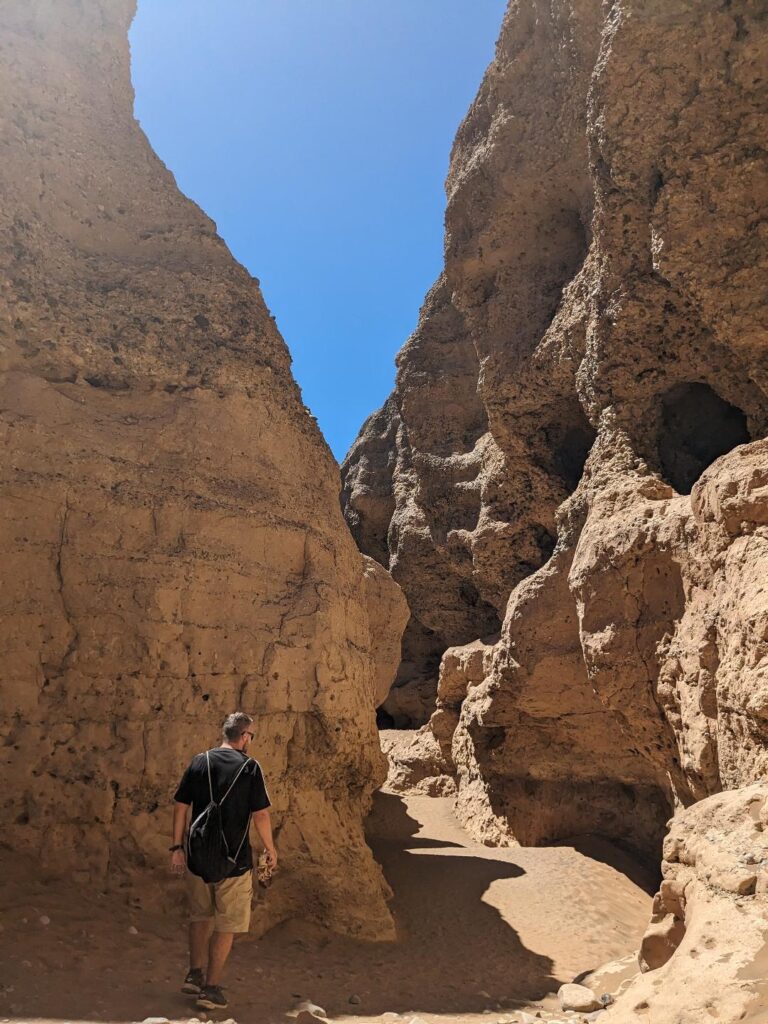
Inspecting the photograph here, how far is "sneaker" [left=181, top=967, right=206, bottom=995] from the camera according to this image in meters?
4.31

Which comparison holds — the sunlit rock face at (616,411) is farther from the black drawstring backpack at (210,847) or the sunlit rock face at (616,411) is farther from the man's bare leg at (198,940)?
the man's bare leg at (198,940)

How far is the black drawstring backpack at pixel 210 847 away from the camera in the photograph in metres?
4.21

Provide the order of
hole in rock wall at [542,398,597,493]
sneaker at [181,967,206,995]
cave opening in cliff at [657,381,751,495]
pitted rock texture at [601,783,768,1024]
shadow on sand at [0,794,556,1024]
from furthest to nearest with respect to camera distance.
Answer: hole in rock wall at [542,398,597,493], cave opening in cliff at [657,381,751,495], shadow on sand at [0,794,556,1024], sneaker at [181,967,206,995], pitted rock texture at [601,783,768,1024]

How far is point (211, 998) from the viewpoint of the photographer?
4203mm

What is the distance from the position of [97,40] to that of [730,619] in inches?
399

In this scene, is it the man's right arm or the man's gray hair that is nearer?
the man's right arm

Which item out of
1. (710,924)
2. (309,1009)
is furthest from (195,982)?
(710,924)

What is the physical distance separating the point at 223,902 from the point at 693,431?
9.08 metres

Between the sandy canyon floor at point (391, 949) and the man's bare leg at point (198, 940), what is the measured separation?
9.8 inches

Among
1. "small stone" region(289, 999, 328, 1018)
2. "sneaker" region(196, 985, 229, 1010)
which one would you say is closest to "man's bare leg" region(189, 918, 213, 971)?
"sneaker" region(196, 985, 229, 1010)

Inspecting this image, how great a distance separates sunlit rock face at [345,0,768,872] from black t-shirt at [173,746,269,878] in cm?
360

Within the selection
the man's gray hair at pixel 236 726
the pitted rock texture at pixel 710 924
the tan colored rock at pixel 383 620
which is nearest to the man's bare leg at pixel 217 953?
the man's gray hair at pixel 236 726

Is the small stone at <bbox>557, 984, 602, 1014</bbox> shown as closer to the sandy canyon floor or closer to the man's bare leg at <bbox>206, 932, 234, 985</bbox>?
the sandy canyon floor

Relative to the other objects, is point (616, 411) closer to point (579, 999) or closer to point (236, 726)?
point (579, 999)
